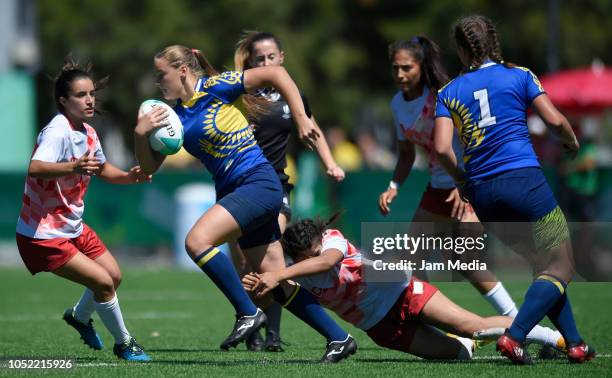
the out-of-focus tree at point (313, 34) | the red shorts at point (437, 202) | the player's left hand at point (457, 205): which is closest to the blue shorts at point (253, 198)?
the player's left hand at point (457, 205)

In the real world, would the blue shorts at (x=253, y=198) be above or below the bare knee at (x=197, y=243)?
above

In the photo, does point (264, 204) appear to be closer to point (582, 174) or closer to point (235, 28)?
point (582, 174)

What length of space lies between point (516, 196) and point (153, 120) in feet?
6.92

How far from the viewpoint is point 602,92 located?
692 inches

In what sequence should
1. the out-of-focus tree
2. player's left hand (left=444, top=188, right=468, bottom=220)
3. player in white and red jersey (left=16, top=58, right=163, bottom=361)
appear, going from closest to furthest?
player in white and red jersey (left=16, top=58, right=163, bottom=361)
player's left hand (left=444, top=188, right=468, bottom=220)
the out-of-focus tree

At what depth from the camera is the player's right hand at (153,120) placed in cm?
631

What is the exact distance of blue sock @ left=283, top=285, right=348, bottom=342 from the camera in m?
6.49

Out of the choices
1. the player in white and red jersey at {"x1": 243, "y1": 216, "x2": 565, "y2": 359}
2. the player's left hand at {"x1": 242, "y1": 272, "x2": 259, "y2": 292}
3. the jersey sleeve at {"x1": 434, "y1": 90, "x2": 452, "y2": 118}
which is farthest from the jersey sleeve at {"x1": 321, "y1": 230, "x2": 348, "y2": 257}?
the jersey sleeve at {"x1": 434, "y1": 90, "x2": 452, "y2": 118}

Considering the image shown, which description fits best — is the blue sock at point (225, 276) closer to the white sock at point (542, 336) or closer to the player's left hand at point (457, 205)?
the white sock at point (542, 336)

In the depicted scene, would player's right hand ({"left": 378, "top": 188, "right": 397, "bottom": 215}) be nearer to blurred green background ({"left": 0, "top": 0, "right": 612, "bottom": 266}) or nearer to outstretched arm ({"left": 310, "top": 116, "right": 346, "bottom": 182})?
outstretched arm ({"left": 310, "top": 116, "right": 346, "bottom": 182})

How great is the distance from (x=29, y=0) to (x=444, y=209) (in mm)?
17838

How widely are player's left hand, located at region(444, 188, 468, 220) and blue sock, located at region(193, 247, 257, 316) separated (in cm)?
192

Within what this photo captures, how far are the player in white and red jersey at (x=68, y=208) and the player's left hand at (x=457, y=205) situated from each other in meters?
2.14

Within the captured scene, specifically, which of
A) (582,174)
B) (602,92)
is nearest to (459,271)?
(582,174)
